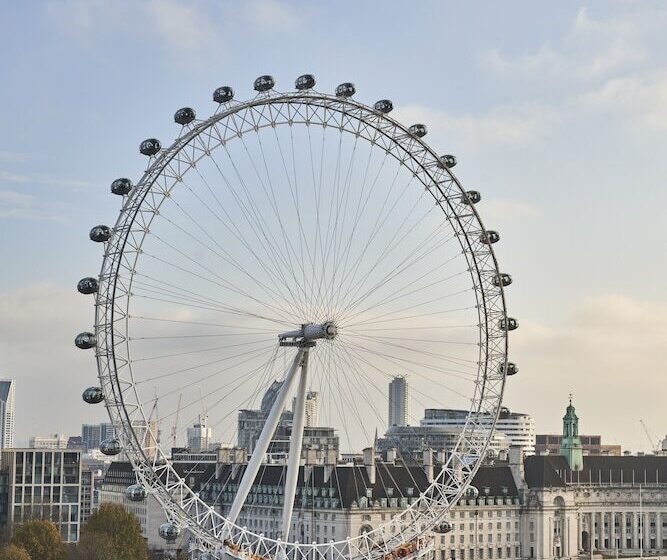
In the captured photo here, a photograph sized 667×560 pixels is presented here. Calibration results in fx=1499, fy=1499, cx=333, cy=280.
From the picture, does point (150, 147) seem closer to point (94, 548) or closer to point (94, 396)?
point (94, 396)

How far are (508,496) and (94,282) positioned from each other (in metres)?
94.3

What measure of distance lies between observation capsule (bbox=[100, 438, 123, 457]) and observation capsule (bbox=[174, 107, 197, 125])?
604 inches

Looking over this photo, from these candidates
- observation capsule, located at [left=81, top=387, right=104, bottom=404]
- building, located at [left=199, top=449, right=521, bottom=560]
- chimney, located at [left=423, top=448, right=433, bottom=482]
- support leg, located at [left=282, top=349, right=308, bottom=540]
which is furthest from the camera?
chimney, located at [left=423, top=448, right=433, bottom=482]

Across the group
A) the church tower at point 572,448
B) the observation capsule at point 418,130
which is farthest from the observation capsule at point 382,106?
the church tower at point 572,448

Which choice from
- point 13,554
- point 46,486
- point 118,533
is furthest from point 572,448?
point 13,554

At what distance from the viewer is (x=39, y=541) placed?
376ft

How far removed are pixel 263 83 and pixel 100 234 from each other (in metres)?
11.4

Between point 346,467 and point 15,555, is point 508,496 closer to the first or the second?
point 346,467

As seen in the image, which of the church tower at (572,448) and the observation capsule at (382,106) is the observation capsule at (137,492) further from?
the church tower at (572,448)

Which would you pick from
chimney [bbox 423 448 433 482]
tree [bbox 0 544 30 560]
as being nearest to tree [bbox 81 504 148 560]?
tree [bbox 0 544 30 560]

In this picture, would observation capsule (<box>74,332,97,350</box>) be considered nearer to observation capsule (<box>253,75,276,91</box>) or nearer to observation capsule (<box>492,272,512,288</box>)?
observation capsule (<box>253,75,276,91</box>)

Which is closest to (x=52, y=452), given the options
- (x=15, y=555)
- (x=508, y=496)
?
(x=15, y=555)

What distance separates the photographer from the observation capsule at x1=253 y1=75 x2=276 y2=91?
74125 millimetres

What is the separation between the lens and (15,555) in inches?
4215
